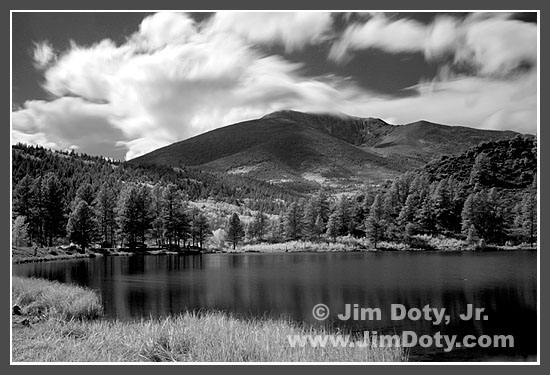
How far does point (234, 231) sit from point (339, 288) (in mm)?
9620

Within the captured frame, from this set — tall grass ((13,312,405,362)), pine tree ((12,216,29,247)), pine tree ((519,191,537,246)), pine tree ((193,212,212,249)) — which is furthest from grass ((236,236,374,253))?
tall grass ((13,312,405,362))

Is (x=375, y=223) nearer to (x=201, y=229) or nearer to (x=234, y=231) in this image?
(x=234, y=231)

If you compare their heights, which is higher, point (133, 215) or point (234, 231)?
point (133, 215)

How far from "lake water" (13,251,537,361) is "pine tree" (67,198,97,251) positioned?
0.60 m

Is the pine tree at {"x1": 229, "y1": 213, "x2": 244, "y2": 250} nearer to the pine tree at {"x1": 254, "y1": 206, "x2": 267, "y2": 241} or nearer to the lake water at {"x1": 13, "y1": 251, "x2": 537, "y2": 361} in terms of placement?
the pine tree at {"x1": 254, "y1": 206, "x2": 267, "y2": 241}

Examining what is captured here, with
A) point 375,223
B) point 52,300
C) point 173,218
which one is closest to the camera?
point 52,300

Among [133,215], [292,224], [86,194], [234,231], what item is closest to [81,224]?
[86,194]

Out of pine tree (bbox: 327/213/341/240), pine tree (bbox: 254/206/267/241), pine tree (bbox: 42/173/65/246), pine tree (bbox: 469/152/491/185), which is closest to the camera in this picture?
pine tree (bbox: 42/173/65/246)

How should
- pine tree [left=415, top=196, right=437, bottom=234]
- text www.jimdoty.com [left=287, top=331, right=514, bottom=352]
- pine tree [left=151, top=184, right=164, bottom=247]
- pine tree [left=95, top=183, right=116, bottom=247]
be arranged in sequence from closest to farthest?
text www.jimdoty.com [left=287, top=331, right=514, bottom=352], pine tree [left=95, top=183, right=116, bottom=247], pine tree [left=151, top=184, right=164, bottom=247], pine tree [left=415, top=196, right=437, bottom=234]

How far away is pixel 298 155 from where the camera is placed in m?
35.6

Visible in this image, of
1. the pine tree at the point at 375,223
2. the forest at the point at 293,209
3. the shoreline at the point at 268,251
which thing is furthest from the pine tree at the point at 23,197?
the pine tree at the point at 375,223

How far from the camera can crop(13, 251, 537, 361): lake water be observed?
7.60 m

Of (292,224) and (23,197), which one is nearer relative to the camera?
(23,197)

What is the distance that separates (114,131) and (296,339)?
500cm
